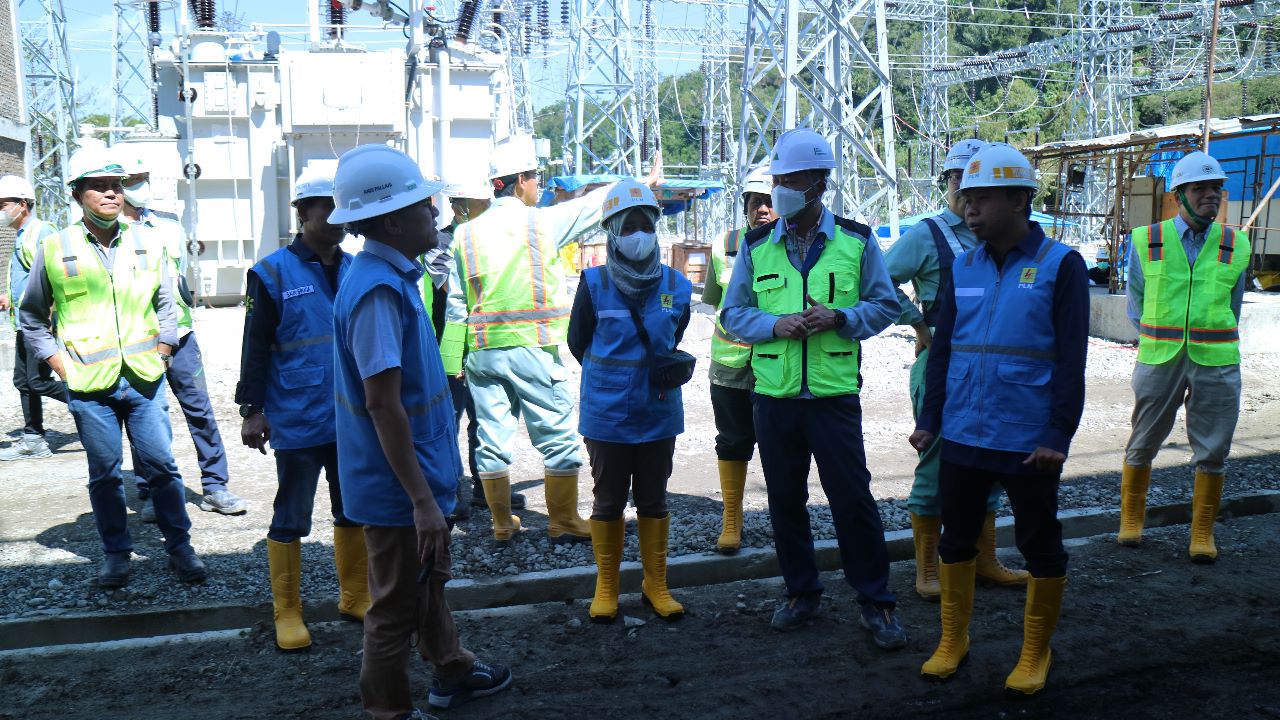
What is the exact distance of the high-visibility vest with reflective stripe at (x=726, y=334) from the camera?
19.3 feet

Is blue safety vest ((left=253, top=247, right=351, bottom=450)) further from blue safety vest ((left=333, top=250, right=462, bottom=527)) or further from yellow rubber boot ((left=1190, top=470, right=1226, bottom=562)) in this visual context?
yellow rubber boot ((left=1190, top=470, right=1226, bottom=562))

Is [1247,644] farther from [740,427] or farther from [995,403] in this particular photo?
[740,427]

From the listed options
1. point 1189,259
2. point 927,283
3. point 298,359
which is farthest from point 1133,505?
point 298,359

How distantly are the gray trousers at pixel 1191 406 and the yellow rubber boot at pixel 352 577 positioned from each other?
4.34m

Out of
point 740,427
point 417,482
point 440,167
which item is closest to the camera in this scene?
point 417,482

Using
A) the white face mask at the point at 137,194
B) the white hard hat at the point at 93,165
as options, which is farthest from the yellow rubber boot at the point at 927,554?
the white face mask at the point at 137,194

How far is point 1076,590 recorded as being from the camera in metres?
5.36

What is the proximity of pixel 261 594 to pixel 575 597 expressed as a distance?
1596mm

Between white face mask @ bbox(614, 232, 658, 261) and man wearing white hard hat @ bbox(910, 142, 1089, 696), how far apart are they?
53.9 inches

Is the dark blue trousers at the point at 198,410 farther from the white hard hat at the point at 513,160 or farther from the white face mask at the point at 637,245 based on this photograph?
the white face mask at the point at 637,245

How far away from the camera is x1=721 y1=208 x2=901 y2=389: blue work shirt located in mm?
4559

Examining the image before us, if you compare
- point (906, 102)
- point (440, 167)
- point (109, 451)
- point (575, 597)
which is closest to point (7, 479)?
point (109, 451)

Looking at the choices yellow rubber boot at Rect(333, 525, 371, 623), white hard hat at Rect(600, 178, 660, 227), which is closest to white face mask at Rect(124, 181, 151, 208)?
yellow rubber boot at Rect(333, 525, 371, 623)

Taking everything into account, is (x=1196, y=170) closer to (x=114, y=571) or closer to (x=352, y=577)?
(x=352, y=577)
